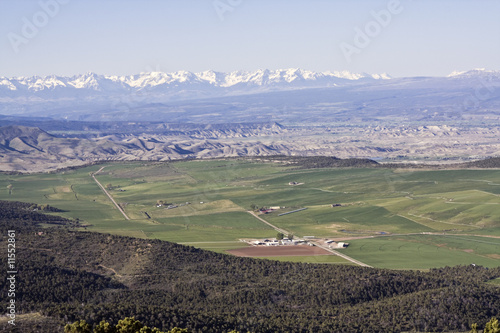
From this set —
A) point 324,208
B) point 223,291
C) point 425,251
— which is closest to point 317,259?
point 425,251

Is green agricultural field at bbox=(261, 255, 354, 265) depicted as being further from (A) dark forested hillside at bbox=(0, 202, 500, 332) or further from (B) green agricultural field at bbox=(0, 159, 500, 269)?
(A) dark forested hillside at bbox=(0, 202, 500, 332)

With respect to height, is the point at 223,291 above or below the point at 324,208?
above

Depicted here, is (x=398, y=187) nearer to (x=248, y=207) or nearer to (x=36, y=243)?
(x=248, y=207)

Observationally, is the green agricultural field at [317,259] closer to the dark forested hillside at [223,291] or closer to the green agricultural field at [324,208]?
the green agricultural field at [324,208]

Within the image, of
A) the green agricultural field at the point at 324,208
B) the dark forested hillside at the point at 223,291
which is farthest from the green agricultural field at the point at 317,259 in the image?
the dark forested hillside at the point at 223,291

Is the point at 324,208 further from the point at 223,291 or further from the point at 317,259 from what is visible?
the point at 223,291

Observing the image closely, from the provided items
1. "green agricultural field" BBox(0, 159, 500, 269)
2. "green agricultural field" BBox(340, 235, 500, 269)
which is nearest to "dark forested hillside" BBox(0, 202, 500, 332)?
"green agricultural field" BBox(340, 235, 500, 269)
